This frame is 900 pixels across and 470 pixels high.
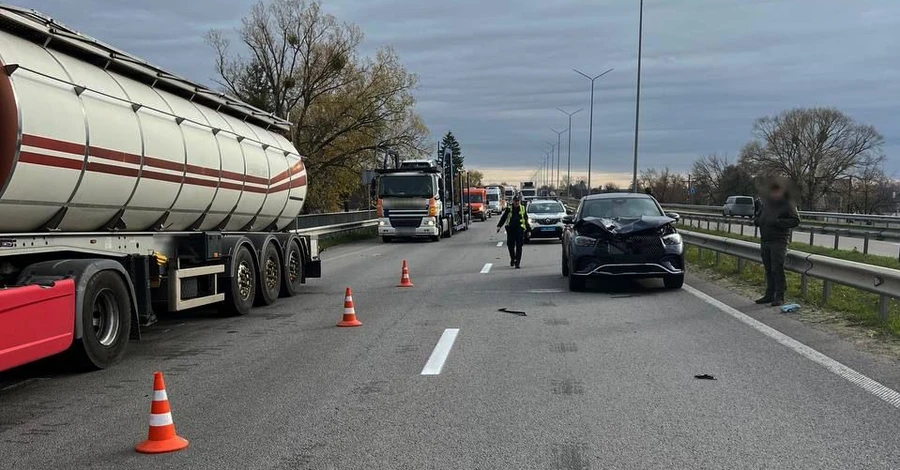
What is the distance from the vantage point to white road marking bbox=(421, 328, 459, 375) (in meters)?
7.36

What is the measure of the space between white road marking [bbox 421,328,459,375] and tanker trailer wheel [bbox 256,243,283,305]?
3845mm

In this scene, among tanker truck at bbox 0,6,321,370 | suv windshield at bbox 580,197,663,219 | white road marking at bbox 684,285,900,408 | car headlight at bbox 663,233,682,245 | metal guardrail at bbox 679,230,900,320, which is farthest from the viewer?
suv windshield at bbox 580,197,663,219

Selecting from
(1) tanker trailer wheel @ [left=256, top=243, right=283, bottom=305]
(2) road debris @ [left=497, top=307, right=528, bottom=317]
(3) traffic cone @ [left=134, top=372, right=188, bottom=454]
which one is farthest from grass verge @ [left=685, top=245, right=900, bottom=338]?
(1) tanker trailer wheel @ [left=256, top=243, right=283, bottom=305]

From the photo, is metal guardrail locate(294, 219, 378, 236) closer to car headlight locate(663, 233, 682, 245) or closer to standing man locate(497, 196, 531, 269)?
standing man locate(497, 196, 531, 269)

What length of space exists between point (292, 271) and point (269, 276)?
125 cm

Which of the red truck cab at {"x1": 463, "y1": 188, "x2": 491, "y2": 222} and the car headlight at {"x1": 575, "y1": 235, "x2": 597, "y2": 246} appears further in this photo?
the red truck cab at {"x1": 463, "y1": 188, "x2": 491, "y2": 222}

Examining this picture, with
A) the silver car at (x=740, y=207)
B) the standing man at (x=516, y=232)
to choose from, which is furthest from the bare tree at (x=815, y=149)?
the standing man at (x=516, y=232)

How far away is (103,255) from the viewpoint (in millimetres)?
8219

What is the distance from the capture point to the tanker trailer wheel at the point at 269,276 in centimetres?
1229

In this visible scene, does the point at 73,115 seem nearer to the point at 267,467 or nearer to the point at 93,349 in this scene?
the point at 93,349

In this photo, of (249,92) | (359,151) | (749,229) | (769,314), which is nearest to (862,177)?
(749,229)

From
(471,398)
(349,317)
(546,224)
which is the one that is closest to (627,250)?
(349,317)

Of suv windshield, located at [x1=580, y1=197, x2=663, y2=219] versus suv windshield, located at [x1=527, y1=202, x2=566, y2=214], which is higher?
suv windshield, located at [x1=580, y1=197, x2=663, y2=219]

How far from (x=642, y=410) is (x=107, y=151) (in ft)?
18.1
